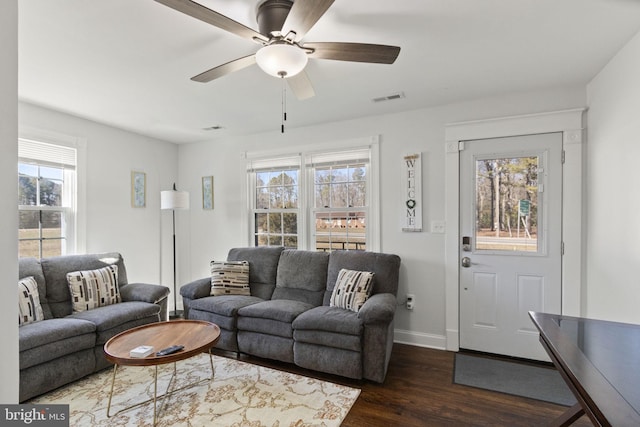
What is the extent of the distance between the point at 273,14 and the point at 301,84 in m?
0.54

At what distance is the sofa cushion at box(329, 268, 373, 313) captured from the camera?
9.83ft

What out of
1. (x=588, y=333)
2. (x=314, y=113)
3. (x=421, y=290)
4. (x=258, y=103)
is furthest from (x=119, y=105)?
(x=588, y=333)

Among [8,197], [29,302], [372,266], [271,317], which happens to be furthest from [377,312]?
[29,302]

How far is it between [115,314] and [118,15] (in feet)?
7.95

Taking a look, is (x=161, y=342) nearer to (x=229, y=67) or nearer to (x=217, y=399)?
(x=217, y=399)

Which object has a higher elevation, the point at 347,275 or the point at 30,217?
the point at 30,217

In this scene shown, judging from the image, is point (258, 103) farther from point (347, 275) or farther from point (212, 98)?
point (347, 275)

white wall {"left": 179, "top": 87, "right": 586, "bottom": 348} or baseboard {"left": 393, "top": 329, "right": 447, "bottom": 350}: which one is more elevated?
white wall {"left": 179, "top": 87, "right": 586, "bottom": 348}

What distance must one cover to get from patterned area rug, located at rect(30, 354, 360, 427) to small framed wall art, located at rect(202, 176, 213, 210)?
2.39 metres

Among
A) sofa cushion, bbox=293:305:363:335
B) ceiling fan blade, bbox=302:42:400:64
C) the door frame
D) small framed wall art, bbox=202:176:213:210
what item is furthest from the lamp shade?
the door frame

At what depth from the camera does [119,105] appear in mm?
3240

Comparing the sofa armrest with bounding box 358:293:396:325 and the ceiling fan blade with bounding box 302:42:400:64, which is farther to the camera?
the sofa armrest with bounding box 358:293:396:325

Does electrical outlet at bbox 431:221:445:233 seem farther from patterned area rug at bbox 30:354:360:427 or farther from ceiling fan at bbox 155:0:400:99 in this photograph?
ceiling fan at bbox 155:0:400:99

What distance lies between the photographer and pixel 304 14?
1.46 m
